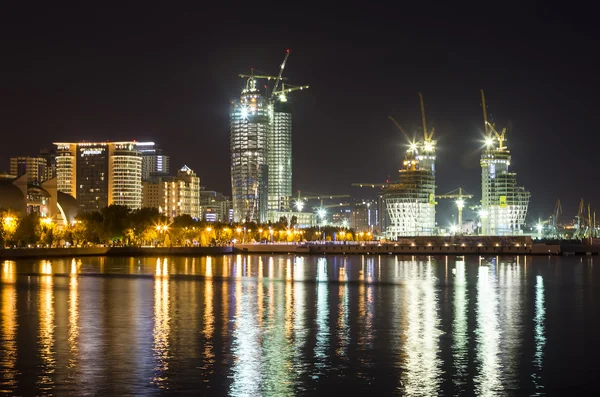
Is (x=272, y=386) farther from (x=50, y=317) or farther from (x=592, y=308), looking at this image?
(x=592, y=308)

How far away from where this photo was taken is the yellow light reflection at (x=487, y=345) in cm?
2988

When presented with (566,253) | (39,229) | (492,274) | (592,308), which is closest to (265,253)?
(39,229)

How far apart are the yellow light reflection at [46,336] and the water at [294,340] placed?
13cm

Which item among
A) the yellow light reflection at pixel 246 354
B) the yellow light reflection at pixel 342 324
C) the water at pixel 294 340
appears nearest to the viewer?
the yellow light reflection at pixel 246 354

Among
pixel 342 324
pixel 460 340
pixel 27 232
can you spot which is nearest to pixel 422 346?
pixel 460 340

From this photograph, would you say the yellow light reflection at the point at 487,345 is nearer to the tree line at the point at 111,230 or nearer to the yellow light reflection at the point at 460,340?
the yellow light reflection at the point at 460,340

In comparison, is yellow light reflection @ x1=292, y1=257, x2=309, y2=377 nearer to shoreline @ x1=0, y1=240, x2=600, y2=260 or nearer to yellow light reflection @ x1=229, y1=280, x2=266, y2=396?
yellow light reflection @ x1=229, y1=280, x2=266, y2=396

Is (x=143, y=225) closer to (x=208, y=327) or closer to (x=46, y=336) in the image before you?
(x=208, y=327)

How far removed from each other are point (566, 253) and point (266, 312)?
149m

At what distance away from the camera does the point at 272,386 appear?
96.2ft

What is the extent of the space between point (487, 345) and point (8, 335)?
21.1 meters

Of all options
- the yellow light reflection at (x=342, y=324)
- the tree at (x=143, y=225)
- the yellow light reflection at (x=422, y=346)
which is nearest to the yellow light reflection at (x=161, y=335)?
the yellow light reflection at (x=342, y=324)

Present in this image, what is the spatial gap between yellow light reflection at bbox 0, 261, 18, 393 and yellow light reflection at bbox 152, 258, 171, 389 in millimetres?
4841

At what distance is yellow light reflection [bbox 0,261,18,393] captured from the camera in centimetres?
3044
